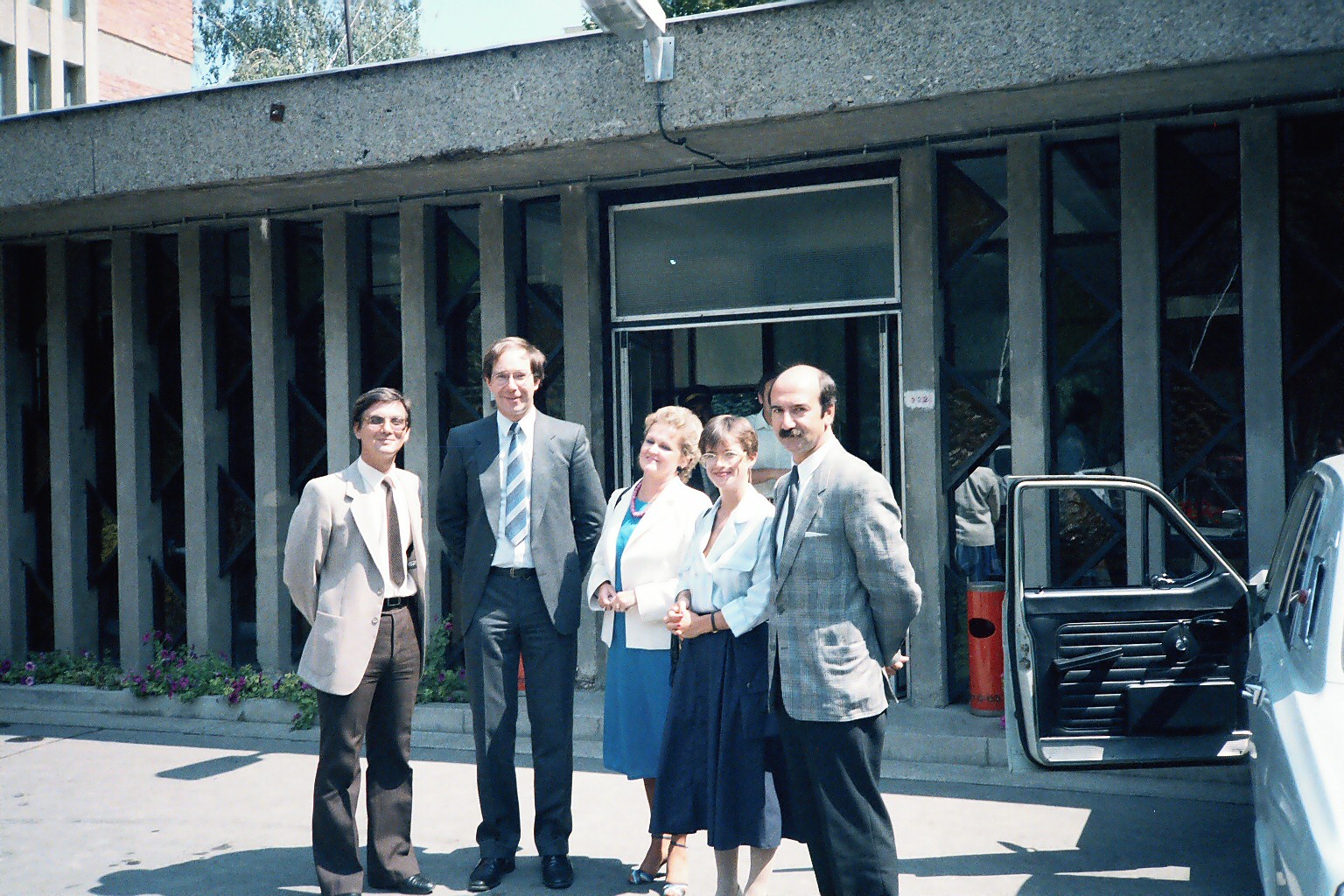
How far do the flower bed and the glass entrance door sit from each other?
1826 millimetres

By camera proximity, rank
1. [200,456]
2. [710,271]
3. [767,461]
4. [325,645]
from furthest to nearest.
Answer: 1. [200,456]
2. [767,461]
3. [710,271]
4. [325,645]

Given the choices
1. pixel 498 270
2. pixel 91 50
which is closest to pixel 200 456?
pixel 498 270

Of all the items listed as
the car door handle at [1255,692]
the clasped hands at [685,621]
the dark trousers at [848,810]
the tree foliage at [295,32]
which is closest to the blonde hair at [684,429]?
the clasped hands at [685,621]

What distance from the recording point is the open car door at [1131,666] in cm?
476

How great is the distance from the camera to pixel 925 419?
23.9 feet

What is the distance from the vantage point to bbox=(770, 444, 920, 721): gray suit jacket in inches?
151

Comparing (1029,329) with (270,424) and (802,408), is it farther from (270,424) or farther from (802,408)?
(270,424)

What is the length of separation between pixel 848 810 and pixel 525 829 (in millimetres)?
2336

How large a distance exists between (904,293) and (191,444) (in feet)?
18.3

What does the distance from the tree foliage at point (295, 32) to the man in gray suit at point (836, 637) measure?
1312 inches

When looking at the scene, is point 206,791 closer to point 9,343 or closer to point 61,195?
point 61,195

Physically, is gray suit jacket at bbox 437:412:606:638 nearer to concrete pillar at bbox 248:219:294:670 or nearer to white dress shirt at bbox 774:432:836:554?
white dress shirt at bbox 774:432:836:554

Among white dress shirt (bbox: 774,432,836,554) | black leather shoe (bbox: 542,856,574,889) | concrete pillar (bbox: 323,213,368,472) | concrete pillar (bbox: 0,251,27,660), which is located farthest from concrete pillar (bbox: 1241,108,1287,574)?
concrete pillar (bbox: 0,251,27,660)

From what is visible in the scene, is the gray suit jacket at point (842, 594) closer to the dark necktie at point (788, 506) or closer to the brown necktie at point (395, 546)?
the dark necktie at point (788, 506)
